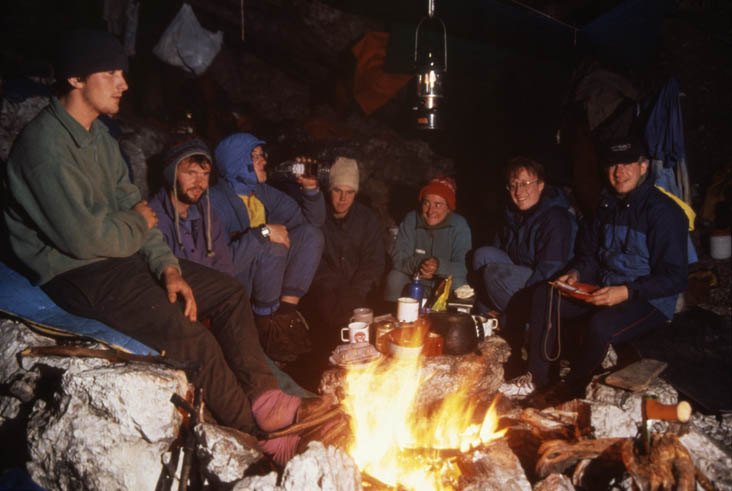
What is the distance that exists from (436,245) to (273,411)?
277cm

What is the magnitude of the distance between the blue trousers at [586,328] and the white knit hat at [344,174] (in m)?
2.38

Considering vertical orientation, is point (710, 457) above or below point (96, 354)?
below

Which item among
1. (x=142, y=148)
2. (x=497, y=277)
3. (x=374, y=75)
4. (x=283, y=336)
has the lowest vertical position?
(x=283, y=336)

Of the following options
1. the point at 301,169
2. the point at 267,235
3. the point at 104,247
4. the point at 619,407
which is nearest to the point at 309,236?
the point at 267,235

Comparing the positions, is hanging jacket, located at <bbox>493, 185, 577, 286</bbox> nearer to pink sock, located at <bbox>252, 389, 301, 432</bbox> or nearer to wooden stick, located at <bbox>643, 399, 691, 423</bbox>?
wooden stick, located at <bbox>643, 399, 691, 423</bbox>

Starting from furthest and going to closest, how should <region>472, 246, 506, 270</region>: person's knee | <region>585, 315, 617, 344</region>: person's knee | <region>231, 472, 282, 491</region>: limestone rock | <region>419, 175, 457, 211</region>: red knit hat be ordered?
<region>419, 175, 457, 211</region>: red knit hat → <region>472, 246, 506, 270</region>: person's knee → <region>585, 315, 617, 344</region>: person's knee → <region>231, 472, 282, 491</region>: limestone rock

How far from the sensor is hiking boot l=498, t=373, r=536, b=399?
156 inches

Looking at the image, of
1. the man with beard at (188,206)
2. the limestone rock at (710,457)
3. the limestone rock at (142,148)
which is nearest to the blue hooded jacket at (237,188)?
the man with beard at (188,206)

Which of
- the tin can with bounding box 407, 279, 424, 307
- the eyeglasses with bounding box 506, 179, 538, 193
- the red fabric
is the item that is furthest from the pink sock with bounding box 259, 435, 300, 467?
the red fabric

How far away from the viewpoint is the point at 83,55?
277 cm

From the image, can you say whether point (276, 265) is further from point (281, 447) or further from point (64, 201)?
point (64, 201)

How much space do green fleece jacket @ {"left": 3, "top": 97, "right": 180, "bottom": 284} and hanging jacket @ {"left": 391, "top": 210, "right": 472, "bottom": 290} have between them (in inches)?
105

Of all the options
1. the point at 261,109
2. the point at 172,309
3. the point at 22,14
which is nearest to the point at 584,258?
the point at 172,309

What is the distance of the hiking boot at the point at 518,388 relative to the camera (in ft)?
13.0
